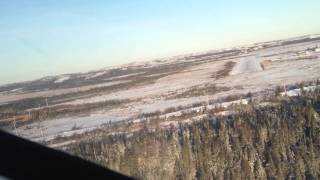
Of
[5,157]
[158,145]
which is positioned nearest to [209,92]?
[158,145]

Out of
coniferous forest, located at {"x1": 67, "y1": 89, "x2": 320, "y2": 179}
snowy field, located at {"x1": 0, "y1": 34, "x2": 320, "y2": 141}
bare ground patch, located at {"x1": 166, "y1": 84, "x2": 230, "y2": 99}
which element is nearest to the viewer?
coniferous forest, located at {"x1": 67, "y1": 89, "x2": 320, "y2": 179}

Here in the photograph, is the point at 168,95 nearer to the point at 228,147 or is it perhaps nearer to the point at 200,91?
the point at 200,91

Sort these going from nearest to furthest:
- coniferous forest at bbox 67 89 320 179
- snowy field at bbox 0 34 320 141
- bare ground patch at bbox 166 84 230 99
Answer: coniferous forest at bbox 67 89 320 179 → snowy field at bbox 0 34 320 141 → bare ground patch at bbox 166 84 230 99

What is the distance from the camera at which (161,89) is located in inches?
2045

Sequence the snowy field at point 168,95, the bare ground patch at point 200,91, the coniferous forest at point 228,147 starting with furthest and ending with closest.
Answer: the bare ground patch at point 200,91, the snowy field at point 168,95, the coniferous forest at point 228,147

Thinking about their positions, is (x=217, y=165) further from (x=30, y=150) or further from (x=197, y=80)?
(x=197, y=80)

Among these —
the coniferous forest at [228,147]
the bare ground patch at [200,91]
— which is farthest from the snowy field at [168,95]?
the coniferous forest at [228,147]

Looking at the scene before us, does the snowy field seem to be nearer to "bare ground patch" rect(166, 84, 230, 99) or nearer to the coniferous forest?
"bare ground patch" rect(166, 84, 230, 99)

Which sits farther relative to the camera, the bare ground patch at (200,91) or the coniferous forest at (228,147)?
the bare ground patch at (200,91)

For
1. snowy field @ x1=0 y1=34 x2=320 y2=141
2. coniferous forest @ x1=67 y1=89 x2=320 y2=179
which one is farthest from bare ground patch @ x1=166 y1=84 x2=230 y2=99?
coniferous forest @ x1=67 y1=89 x2=320 y2=179

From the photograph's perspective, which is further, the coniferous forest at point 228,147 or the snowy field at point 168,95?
the snowy field at point 168,95

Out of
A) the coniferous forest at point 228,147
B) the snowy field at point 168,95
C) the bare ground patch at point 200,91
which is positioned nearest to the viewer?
the coniferous forest at point 228,147

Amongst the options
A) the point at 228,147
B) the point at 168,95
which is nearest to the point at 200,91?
the point at 168,95

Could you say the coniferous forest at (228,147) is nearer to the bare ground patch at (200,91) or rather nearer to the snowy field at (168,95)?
the snowy field at (168,95)
